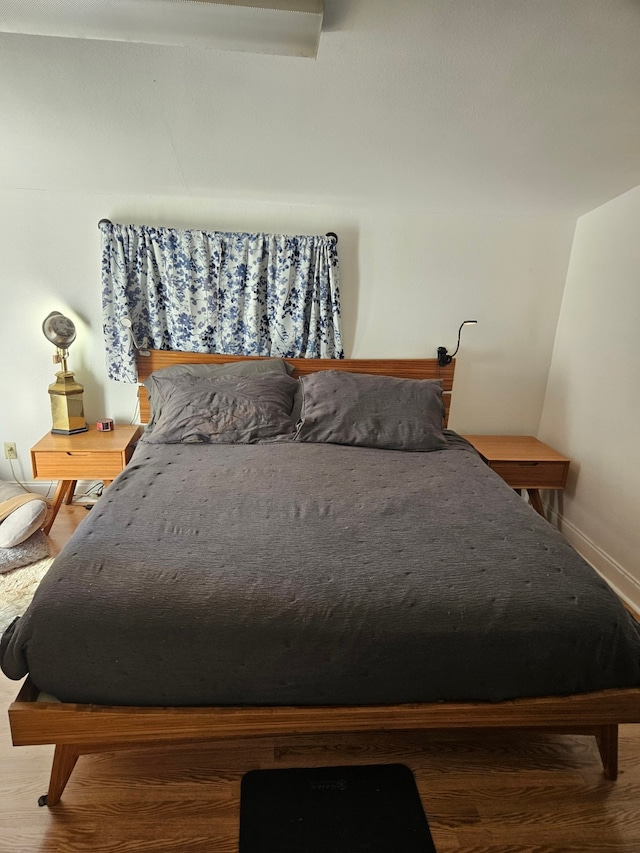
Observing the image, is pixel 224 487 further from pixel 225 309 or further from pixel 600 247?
pixel 600 247

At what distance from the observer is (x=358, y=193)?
95.9 inches

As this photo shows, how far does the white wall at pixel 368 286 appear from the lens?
2584 mm

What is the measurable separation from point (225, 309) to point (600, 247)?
85.8 inches

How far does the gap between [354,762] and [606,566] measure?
1.73m

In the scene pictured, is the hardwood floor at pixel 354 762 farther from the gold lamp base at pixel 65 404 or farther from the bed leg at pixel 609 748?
the gold lamp base at pixel 65 404

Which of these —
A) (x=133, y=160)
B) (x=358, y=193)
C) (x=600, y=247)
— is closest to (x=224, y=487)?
(x=133, y=160)

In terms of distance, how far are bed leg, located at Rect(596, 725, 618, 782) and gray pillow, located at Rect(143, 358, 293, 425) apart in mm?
2061

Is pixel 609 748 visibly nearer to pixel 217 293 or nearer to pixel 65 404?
pixel 217 293

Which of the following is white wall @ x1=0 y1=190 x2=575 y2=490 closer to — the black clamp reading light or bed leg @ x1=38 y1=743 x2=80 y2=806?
the black clamp reading light

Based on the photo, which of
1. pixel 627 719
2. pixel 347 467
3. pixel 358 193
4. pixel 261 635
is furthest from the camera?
pixel 358 193

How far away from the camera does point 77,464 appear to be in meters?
2.42

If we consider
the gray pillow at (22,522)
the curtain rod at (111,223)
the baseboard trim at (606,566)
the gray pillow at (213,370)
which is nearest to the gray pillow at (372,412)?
the gray pillow at (213,370)

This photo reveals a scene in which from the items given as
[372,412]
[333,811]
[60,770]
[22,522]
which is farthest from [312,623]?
[22,522]

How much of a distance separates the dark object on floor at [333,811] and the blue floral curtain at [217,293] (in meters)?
2.11
